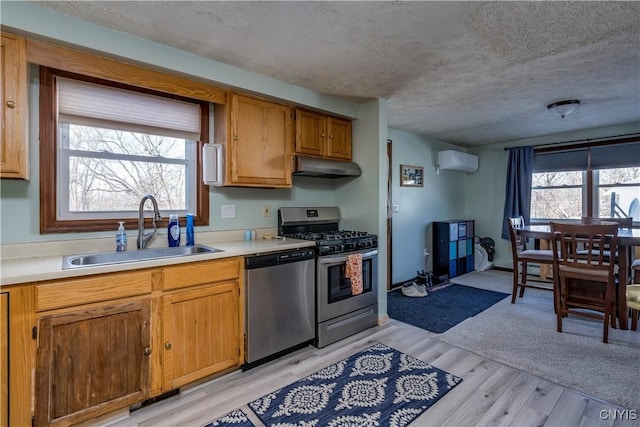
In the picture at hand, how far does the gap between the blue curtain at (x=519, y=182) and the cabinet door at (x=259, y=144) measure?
4.03m

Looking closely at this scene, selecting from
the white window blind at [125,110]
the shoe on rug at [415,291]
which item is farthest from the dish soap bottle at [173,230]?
the shoe on rug at [415,291]

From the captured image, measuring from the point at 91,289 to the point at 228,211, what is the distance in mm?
1255

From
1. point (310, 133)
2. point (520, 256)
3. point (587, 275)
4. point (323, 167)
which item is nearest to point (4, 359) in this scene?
point (323, 167)

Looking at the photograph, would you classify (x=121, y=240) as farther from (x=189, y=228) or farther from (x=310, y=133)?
(x=310, y=133)

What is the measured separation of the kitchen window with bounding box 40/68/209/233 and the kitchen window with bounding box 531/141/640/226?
16.6 feet

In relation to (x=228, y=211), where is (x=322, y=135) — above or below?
above

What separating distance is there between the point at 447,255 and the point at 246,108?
367cm

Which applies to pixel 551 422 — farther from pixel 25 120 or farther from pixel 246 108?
pixel 25 120

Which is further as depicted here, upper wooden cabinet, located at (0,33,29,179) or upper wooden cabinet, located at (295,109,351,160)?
upper wooden cabinet, located at (295,109,351,160)

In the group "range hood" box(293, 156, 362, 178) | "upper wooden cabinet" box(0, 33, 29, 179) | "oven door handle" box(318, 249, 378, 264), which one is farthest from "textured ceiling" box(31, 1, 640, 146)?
"oven door handle" box(318, 249, 378, 264)

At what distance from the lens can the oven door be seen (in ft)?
8.50

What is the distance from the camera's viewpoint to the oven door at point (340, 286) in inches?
102

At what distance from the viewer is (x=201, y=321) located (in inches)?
79.5

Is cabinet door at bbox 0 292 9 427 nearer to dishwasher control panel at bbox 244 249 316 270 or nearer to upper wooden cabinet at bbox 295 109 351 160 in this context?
dishwasher control panel at bbox 244 249 316 270
